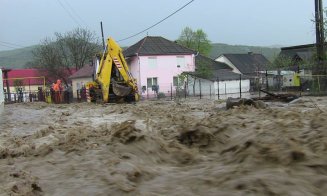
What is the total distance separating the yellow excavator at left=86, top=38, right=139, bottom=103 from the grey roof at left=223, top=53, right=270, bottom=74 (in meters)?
44.8

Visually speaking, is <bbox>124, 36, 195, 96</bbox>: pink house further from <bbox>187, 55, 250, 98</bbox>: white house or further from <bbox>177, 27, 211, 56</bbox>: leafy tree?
<bbox>177, 27, 211, 56</bbox>: leafy tree

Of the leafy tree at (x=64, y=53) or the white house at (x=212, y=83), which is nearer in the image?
the white house at (x=212, y=83)

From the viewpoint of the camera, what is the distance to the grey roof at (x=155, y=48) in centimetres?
5361

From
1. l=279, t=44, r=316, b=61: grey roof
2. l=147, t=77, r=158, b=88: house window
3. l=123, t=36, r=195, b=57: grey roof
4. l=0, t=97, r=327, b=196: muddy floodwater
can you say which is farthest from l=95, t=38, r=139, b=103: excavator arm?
l=279, t=44, r=316, b=61: grey roof

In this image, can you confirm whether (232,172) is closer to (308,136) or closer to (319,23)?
(308,136)

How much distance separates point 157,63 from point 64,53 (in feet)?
77.5

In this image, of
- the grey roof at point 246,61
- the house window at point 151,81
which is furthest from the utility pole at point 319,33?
the grey roof at point 246,61

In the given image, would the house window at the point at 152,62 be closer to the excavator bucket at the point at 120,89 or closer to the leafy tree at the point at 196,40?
the excavator bucket at the point at 120,89

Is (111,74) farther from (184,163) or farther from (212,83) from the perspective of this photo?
(184,163)

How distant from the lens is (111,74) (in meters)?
28.6

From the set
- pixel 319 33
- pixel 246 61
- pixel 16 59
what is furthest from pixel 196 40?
pixel 16 59

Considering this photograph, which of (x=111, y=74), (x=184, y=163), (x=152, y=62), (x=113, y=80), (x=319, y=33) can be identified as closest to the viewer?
(x=184, y=163)

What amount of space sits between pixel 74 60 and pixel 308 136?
6999 centimetres

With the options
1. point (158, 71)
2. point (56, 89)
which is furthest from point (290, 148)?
point (158, 71)
